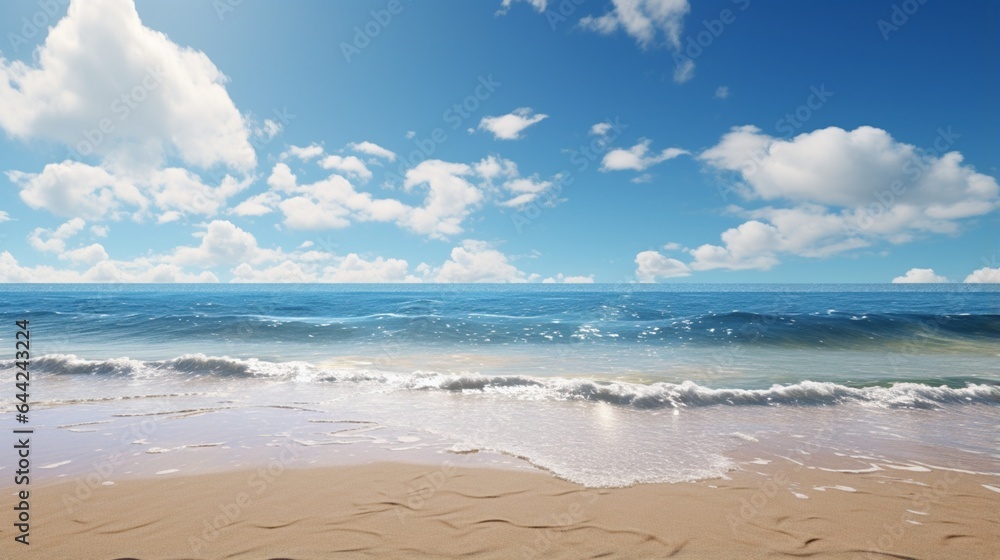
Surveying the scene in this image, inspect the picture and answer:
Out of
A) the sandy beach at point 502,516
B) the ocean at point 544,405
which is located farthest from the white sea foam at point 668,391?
the sandy beach at point 502,516

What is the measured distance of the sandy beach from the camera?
396 centimetres

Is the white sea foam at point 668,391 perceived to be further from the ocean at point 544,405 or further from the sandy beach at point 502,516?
the sandy beach at point 502,516

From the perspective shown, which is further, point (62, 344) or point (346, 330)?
point (346, 330)

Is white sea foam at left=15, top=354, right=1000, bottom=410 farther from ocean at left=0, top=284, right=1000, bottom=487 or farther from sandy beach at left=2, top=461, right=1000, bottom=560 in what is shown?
sandy beach at left=2, top=461, right=1000, bottom=560

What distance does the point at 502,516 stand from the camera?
452 centimetres

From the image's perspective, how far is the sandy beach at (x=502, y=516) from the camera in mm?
3955

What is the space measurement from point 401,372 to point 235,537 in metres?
9.19

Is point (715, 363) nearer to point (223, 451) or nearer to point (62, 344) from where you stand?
point (223, 451)

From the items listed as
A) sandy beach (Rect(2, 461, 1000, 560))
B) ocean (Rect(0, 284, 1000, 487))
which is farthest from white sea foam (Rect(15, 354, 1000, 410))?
sandy beach (Rect(2, 461, 1000, 560))

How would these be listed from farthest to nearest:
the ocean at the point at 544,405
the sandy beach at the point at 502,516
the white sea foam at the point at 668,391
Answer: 1. the white sea foam at the point at 668,391
2. the ocean at the point at 544,405
3. the sandy beach at the point at 502,516

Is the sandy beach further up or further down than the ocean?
further up

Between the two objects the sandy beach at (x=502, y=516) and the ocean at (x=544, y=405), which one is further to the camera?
the ocean at (x=544, y=405)

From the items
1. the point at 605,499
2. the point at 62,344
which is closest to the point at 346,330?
the point at 62,344

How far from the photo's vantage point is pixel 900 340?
21.7m
